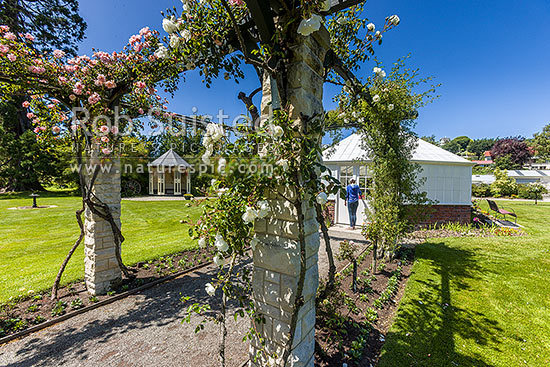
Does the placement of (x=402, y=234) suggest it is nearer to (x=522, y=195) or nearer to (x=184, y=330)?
(x=184, y=330)

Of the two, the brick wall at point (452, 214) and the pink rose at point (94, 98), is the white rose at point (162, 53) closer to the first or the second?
the pink rose at point (94, 98)

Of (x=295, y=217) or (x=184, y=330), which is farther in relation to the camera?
(x=184, y=330)

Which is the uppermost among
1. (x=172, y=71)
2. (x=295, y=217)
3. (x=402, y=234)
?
(x=172, y=71)

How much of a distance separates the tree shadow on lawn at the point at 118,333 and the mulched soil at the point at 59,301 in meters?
→ 0.27

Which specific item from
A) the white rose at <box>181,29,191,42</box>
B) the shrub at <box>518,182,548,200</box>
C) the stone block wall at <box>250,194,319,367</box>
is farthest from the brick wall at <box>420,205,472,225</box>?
the shrub at <box>518,182,548,200</box>

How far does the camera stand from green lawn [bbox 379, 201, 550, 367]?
237 cm

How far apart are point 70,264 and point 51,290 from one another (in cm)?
129

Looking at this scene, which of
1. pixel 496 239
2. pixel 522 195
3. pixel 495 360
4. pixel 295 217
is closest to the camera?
pixel 295 217

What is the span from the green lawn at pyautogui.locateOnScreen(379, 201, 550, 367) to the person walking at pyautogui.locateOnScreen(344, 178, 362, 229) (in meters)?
2.63

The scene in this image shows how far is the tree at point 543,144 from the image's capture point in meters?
33.1

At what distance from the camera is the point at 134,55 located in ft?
10.5

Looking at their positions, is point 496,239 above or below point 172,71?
below

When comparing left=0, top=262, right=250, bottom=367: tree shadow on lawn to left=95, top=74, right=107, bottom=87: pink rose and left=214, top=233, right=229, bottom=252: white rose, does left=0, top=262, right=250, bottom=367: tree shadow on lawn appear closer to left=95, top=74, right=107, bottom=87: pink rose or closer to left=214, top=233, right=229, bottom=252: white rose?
left=214, top=233, right=229, bottom=252: white rose

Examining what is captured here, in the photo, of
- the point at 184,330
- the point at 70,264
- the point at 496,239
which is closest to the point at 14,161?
the point at 70,264
